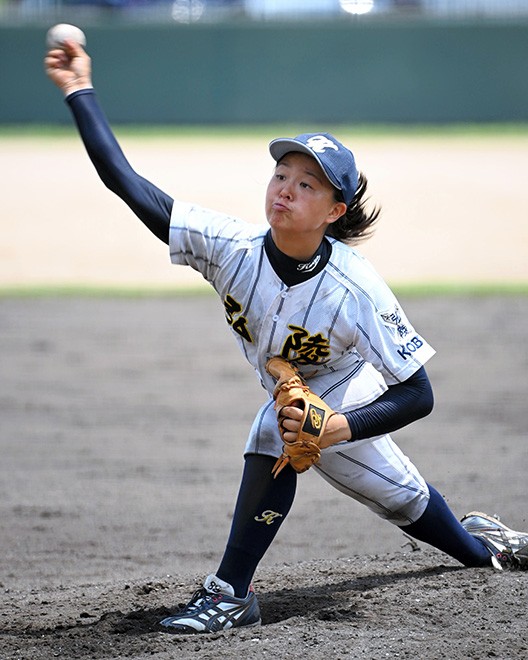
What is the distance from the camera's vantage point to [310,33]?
20.0 meters

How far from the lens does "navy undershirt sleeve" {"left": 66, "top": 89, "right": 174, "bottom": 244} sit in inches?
107

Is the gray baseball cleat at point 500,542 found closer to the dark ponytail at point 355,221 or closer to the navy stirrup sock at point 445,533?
the navy stirrup sock at point 445,533

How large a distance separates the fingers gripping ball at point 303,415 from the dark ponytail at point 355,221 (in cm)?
47

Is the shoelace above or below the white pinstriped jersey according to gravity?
below

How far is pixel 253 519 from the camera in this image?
2824 mm

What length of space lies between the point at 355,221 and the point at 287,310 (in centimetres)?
40

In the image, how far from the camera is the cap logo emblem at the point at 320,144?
266 cm

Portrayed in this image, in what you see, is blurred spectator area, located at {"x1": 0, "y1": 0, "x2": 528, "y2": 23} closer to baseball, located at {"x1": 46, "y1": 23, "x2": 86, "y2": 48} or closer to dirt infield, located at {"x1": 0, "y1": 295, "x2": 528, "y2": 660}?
dirt infield, located at {"x1": 0, "y1": 295, "x2": 528, "y2": 660}

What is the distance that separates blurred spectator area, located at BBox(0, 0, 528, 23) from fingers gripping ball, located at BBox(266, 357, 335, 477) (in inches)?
727

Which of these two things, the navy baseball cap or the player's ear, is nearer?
the navy baseball cap

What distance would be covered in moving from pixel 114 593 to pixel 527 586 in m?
1.27

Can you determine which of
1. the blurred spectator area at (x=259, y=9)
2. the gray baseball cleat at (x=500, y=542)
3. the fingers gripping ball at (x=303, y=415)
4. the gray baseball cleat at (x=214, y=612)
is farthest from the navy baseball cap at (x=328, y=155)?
the blurred spectator area at (x=259, y=9)

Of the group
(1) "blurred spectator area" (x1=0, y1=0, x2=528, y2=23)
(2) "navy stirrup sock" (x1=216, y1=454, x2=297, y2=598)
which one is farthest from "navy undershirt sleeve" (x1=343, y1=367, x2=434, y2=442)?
(1) "blurred spectator area" (x1=0, y1=0, x2=528, y2=23)

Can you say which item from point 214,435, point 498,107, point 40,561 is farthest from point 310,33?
point 40,561
